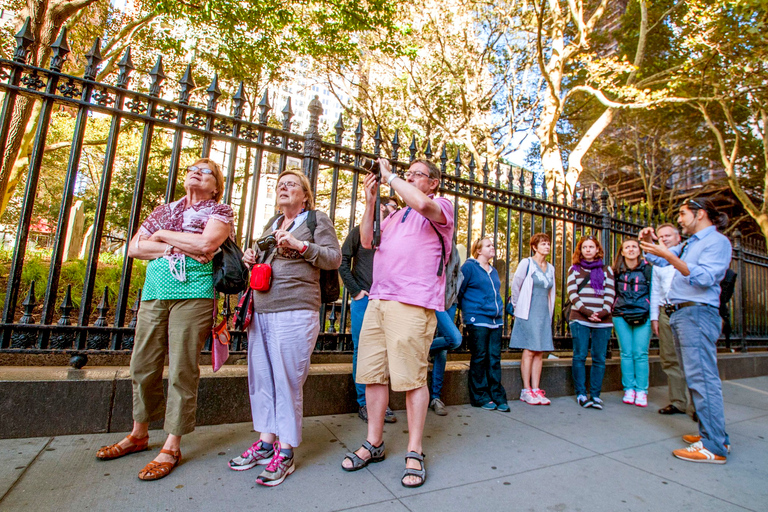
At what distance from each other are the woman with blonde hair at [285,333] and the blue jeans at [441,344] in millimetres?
1654

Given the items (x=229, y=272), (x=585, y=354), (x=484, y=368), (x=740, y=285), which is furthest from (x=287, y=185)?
(x=740, y=285)

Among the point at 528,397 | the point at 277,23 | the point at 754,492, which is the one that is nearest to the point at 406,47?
the point at 277,23

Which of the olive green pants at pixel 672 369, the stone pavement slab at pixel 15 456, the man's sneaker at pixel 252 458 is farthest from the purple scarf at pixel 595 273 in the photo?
the stone pavement slab at pixel 15 456

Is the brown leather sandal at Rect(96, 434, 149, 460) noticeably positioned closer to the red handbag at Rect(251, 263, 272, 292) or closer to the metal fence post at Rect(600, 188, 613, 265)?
the red handbag at Rect(251, 263, 272, 292)

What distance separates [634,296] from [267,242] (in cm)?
429

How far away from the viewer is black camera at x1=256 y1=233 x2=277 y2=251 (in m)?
2.73

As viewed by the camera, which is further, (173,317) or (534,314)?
(534,314)

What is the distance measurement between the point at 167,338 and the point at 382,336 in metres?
1.34

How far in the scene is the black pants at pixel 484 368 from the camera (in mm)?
4402

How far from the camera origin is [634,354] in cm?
505

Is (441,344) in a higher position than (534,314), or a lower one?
lower

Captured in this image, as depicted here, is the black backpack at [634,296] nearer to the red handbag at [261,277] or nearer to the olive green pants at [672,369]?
the olive green pants at [672,369]

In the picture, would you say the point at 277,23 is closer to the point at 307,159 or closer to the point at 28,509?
the point at 307,159

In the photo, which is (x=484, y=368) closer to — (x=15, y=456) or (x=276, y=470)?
(x=276, y=470)
